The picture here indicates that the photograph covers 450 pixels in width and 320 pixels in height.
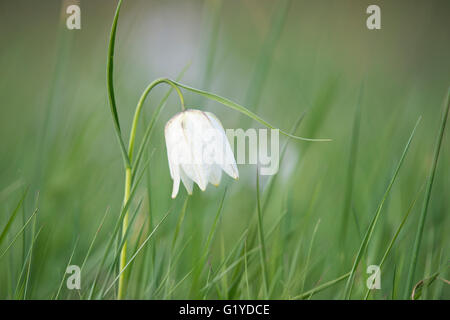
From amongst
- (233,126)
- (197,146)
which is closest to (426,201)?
(197,146)

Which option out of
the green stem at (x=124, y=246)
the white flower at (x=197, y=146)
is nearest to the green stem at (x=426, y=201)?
the white flower at (x=197, y=146)

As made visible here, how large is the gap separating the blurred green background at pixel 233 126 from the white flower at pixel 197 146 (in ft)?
0.33

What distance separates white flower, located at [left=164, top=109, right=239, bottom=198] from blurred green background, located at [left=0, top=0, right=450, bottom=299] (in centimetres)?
10

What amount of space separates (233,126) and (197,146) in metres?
0.47

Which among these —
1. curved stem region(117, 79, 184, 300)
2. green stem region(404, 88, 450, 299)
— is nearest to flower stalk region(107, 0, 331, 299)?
curved stem region(117, 79, 184, 300)

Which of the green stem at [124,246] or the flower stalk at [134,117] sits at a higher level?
the flower stalk at [134,117]

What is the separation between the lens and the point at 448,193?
0.91 meters

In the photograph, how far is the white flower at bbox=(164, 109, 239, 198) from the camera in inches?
22.9

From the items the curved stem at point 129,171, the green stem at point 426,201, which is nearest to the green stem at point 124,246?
the curved stem at point 129,171

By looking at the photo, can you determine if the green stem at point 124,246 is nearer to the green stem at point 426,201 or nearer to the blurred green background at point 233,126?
the blurred green background at point 233,126

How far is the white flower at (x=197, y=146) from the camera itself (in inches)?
22.9

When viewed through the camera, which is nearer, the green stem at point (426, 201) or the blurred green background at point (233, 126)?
the green stem at point (426, 201)
